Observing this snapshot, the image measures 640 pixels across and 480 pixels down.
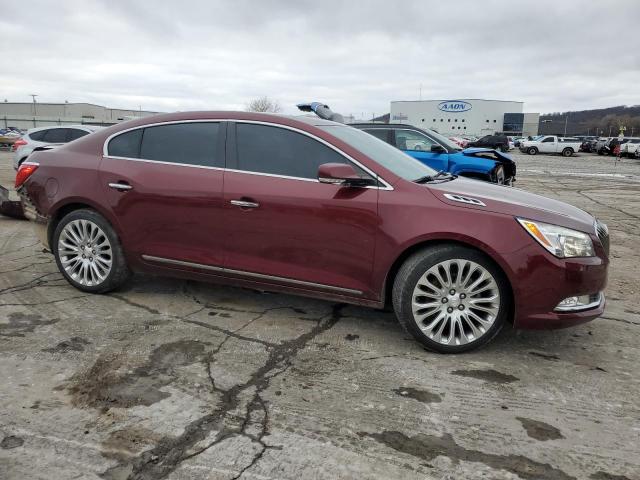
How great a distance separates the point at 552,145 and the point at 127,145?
47.4 meters

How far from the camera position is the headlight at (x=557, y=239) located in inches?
127

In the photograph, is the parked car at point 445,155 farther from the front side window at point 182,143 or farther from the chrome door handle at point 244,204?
the chrome door handle at point 244,204

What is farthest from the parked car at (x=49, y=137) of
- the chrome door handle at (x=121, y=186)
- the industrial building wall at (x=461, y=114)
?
the industrial building wall at (x=461, y=114)

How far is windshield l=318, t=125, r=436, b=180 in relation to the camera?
3.75 meters

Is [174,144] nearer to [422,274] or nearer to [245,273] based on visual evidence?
[245,273]

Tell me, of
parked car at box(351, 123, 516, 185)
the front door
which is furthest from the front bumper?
parked car at box(351, 123, 516, 185)

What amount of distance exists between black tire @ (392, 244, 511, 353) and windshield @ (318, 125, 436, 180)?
0.63 meters

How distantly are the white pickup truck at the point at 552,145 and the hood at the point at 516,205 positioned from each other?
45615 mm

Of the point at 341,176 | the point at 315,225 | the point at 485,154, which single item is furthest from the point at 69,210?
the point at 485,154

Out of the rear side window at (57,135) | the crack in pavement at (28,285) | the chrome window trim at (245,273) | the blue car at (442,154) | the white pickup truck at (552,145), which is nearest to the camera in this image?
the chrome window trim at (245,273)

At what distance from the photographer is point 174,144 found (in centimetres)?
415

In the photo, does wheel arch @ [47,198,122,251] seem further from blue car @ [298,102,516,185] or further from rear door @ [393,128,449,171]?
rear door @ [393,128,449,171]

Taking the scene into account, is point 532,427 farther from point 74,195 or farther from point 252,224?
point 74,195

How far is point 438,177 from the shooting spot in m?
4.08
